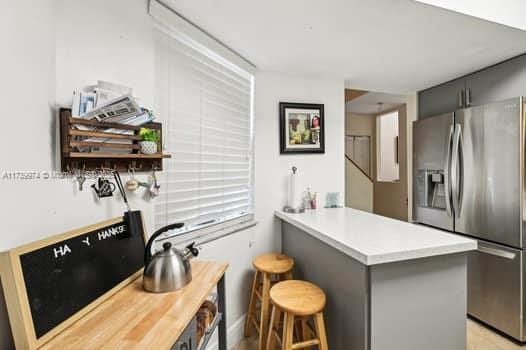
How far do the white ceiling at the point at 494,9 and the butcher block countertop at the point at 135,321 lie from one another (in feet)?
6.02

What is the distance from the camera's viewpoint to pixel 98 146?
0.94m

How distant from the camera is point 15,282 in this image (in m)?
0.60

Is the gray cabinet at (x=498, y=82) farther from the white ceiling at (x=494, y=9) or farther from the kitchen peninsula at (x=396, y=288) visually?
the kitchen peninsula at (x=396, y=288)

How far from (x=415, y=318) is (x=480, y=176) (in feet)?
5.01

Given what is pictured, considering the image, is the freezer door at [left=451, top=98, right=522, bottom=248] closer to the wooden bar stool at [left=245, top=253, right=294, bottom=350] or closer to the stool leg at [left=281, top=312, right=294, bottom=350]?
the wooden bar stool at [left=245, top=253, right=294, bottom=350]

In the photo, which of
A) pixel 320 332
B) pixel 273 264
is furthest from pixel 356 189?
pixel 320 332

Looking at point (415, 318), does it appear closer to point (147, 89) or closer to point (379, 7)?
point (379, 7)

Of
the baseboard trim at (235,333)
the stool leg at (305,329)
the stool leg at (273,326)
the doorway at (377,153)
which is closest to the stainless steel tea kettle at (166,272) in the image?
the stool leg at (273,326)

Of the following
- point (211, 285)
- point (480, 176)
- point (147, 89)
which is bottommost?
point (211, 285)

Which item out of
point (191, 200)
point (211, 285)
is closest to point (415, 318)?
point (211, 285)

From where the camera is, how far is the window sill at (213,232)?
1482 mm

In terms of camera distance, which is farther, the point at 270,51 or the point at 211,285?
the point at 270,51

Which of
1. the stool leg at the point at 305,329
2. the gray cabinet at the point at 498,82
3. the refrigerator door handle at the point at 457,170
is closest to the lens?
the stool leg at the point at 305,329

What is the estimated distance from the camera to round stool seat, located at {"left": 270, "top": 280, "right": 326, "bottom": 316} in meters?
1.30
